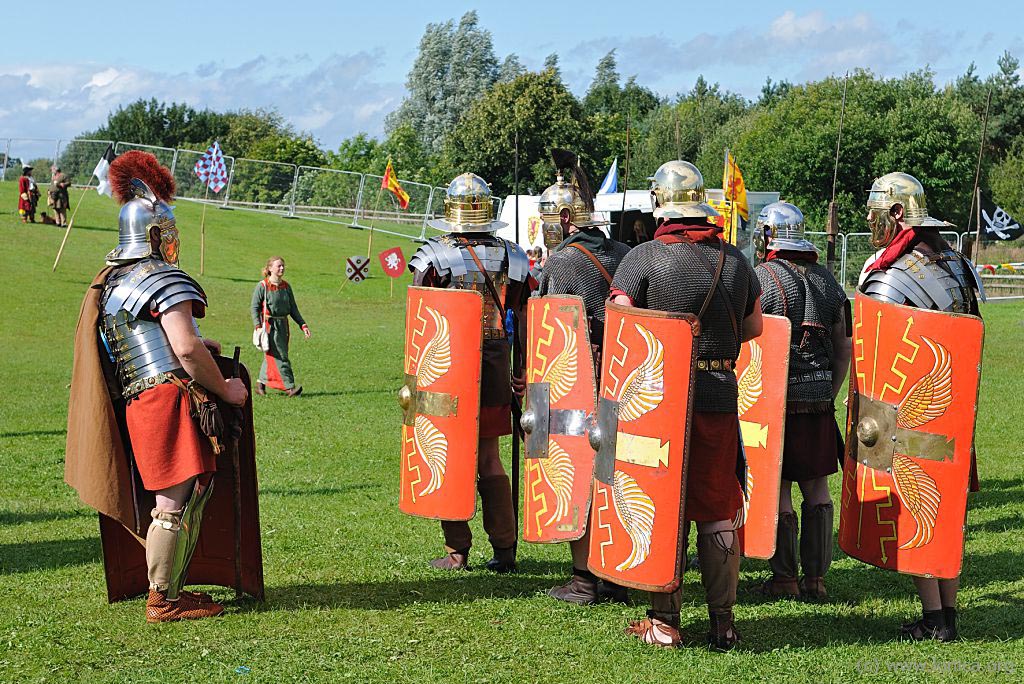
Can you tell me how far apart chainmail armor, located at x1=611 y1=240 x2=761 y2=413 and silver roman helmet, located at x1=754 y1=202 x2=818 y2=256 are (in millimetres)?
1214

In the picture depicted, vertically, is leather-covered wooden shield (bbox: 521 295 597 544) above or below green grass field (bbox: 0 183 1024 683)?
above

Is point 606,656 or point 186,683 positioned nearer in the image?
point 186,683

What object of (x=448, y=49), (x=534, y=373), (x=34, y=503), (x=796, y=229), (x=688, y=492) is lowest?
(x=34, y=503)

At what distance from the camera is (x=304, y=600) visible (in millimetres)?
5484

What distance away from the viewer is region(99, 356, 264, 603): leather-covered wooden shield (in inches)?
208

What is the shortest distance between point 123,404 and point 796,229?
3281 millimetres

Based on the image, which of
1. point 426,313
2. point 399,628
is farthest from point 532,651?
point 426,313

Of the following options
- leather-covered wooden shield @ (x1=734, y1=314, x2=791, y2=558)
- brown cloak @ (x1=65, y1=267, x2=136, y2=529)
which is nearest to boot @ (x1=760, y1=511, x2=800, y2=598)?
leather-covered wooden shield @ (x1=734, y1=314, x2=791, y2=558)

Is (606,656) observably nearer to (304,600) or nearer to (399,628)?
(399,628)

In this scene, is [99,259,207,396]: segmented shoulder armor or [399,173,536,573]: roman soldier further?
[399,173,536,573]: roman soldier

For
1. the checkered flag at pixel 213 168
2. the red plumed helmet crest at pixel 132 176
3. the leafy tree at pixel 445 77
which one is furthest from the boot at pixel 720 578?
the leafy tree at pixel 445 77

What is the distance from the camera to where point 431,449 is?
587cm

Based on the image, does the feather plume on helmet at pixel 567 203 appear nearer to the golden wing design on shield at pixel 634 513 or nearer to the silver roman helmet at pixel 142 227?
the golden wing design on shield at pixel 634 513

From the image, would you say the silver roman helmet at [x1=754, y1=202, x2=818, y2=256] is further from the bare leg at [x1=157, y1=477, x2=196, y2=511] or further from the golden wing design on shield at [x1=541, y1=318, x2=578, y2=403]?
the bare leg at [x1=157, y1=477, x2=196, y2=511]
